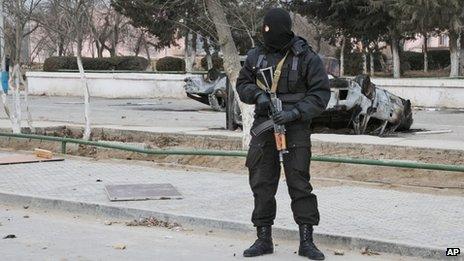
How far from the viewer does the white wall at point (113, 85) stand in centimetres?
3263

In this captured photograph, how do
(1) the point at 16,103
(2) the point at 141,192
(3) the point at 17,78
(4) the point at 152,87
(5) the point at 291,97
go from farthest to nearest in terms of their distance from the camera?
(4) the point at 152,87
(3) the point at 17,78
(1) the point at 16,103
(2) the point at 141,192
(5) the point at 291,97

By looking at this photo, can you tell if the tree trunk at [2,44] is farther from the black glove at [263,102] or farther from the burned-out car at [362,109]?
the black glove at [263,102]

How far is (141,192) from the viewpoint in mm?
8883

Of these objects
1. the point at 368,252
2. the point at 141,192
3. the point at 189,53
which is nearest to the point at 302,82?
the point at 368,252

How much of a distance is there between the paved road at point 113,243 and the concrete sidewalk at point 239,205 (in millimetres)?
174

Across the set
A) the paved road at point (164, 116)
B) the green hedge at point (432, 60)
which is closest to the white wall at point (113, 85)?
the paved road at point (164, 116)

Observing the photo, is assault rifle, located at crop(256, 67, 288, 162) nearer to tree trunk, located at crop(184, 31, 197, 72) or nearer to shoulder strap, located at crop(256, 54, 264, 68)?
shoulder strap, located at crop(256, 54, 264, 68)

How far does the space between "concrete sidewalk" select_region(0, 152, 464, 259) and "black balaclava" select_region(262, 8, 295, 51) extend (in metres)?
1.94

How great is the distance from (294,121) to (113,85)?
2890cm

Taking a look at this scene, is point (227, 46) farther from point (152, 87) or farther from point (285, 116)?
point (152, 87)

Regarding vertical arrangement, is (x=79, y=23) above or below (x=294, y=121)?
above

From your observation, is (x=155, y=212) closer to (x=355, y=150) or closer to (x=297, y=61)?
(x=297, y=61)

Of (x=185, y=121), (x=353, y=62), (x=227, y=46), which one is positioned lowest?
(x=185, y=121)

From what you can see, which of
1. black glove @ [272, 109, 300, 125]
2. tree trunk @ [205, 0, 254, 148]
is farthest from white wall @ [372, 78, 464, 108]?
black glove @ [272, 109, 300, 125]
